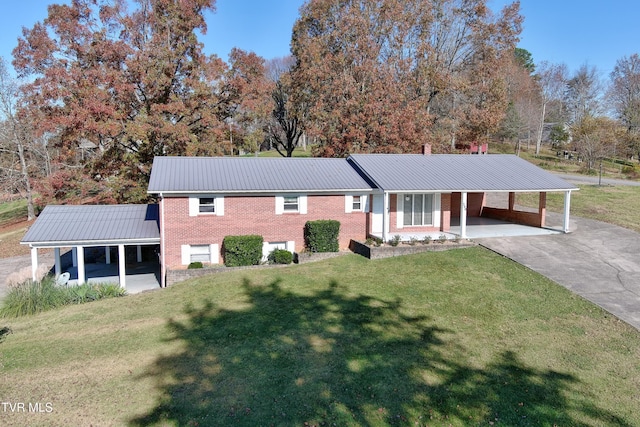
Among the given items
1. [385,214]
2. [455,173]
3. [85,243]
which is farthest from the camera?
[455,173]

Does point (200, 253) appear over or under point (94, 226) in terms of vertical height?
under

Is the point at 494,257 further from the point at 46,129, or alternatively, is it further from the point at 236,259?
the point at 46,129

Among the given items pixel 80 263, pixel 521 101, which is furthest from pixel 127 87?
pixel 521 101

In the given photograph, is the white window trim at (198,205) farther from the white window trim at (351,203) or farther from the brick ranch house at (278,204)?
the white window trim at (351,203)

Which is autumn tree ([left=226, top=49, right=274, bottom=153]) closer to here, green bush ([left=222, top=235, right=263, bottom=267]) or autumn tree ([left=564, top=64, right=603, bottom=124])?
green bush ([left=222, top=235, right=263, bottom=267])

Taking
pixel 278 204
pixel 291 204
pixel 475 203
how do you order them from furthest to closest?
pixel 475 203
pixel 291 204
pixel 278 204

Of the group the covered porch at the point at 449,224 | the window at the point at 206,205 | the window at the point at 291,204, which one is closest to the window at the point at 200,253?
the window at the point at 206,205

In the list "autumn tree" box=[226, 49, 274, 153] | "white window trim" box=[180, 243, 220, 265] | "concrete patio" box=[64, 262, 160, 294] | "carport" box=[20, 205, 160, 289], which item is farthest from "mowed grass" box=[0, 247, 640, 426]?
"autumn tree" box=[226, 49, 274, 153]

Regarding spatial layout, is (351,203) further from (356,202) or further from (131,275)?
(131,275)
